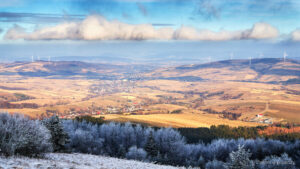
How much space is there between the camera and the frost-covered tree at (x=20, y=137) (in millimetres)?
20400

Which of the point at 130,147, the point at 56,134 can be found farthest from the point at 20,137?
the point at 130,147

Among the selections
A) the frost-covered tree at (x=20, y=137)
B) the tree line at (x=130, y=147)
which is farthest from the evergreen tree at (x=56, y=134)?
the frost-covered tree at (x=20, y=137)

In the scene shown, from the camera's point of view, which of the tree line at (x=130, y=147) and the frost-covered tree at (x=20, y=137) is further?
the tree line at (x=130, y=147)

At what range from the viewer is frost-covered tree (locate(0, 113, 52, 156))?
2040cm

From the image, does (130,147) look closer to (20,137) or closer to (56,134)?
(56,134)

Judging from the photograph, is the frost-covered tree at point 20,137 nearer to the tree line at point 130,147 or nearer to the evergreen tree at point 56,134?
the tree line at point 130,147

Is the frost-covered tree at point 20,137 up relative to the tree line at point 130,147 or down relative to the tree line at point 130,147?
up

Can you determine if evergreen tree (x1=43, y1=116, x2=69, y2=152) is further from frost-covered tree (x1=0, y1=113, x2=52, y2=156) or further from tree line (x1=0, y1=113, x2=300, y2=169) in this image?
frost-covered tree (x1=0, y1=113, x2=52, y2=156)

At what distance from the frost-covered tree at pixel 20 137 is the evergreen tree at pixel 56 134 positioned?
8.19 meters

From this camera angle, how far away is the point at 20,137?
69.1 ft

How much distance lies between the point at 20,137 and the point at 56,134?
49.3ft

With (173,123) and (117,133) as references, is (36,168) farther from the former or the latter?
(173,123)

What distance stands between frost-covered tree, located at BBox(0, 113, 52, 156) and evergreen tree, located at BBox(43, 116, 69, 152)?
8.19 m

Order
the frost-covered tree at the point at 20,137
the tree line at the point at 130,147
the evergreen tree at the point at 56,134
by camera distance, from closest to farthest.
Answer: the frost-covered tree at the point at 20,137, the tree line at the point at 130,147, the evergreen tree at the point at 56,134
